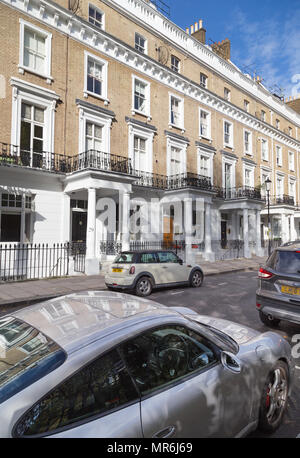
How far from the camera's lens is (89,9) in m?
16.7

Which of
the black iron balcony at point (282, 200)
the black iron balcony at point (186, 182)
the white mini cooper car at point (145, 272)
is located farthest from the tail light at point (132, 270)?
the black iron balcony at point (282, 200)

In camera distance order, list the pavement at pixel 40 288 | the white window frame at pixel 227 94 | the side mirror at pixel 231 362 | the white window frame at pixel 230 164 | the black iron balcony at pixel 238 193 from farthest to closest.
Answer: the white window frame at pixel 227 94
the white window frame at pixel 230 164
the black iron balcony at pixel 238 193
the pavement at pixel 40 288
the side mirror at pixel 231 362

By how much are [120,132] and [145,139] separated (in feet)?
7.65

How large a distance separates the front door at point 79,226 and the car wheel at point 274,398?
14.1 metres

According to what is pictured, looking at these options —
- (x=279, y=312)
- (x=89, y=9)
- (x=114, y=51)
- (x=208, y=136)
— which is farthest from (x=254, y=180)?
(x=279, y=312)

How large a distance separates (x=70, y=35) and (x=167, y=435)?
742 inches

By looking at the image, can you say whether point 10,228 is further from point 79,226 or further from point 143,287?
point 143,287

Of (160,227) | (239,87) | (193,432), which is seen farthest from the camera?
(239,87)

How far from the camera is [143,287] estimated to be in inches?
364

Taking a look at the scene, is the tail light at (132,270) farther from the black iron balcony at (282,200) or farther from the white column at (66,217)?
the black iron balcony at (282,200)

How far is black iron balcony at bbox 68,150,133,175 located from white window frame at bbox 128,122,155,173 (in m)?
1.36

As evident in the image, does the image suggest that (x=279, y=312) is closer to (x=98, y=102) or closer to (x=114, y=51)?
(x=98, y=102)

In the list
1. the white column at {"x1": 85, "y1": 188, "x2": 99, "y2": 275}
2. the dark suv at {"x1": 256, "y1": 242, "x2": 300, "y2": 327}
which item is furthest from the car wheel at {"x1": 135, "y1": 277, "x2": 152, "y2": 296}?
the white column at {"x1": 85, "y1": 188, "x2": 99, "y2": 275}

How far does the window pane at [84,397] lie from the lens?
1.49 meters
